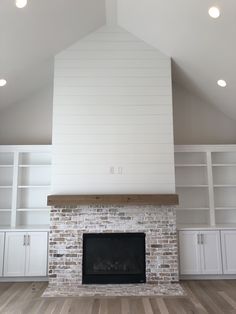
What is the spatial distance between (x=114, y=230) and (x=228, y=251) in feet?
6.52

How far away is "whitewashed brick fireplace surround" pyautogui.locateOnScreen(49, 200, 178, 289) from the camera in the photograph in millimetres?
4590

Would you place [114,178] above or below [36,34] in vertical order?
below

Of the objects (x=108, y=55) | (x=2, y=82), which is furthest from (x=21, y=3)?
(x=108, y=55)

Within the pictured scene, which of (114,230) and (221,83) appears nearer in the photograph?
(114,230)

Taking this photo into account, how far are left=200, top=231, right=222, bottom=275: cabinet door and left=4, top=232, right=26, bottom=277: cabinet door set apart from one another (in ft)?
10.0

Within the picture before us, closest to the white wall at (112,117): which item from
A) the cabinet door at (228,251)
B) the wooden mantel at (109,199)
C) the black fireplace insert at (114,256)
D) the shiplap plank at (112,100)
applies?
the shiplap plank at (112,100)

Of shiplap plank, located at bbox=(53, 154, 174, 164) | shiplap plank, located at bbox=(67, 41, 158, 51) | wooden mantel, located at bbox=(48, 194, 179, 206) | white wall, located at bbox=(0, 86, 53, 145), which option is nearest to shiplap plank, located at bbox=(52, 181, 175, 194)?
wooden mantel, located at bbox=(48, 194, 179, 206)

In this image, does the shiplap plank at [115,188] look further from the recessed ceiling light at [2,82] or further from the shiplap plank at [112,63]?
the shiplap plank at [112,63]

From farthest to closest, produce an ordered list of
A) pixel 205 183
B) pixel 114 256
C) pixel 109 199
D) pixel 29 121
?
pixel 29 121
pixel 205 183
pixel 114 256
pixel 109 199

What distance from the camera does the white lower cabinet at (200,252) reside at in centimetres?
479

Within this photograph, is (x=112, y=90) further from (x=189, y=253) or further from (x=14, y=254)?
(x=14, y=254)

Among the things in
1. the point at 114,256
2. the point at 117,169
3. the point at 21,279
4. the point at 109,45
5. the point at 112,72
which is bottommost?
the point at 21,279

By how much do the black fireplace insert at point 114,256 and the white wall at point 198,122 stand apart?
2295 millimetres

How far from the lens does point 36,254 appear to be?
15.8ft
